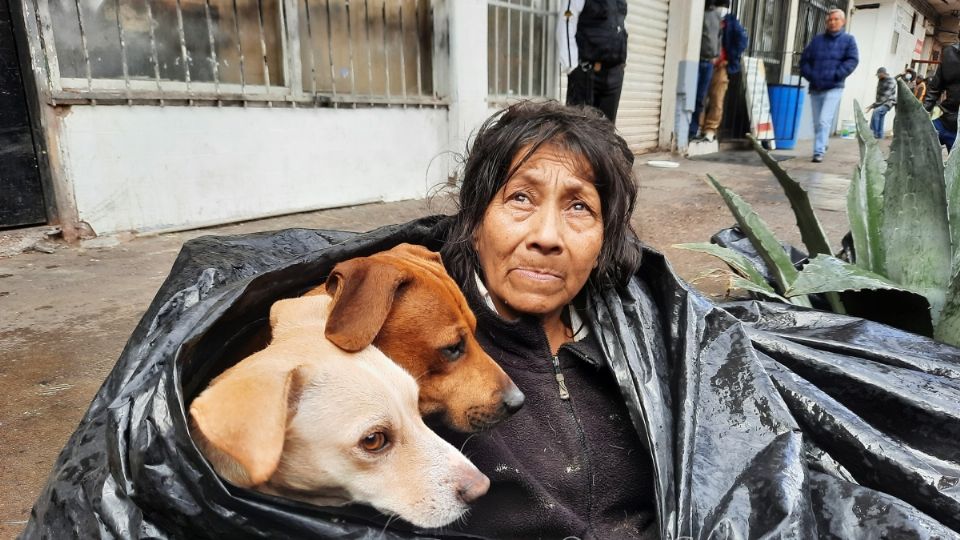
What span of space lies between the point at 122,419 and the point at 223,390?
26 cm

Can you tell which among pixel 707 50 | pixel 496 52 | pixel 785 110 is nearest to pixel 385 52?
pixel 496 52

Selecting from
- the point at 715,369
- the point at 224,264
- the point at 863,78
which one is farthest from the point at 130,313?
the point at 863,78

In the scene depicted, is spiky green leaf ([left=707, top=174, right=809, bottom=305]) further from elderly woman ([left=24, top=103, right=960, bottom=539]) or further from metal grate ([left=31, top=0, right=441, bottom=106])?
metal grate ([left=31, top=0, right=441, bottom=106])

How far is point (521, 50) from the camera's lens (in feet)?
25.2

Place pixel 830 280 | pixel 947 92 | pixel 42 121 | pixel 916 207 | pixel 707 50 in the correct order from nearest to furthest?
pixel 830 280 → pixel 916 207 → pixel 42 121 → pixel 947 92 → pixel 707 50

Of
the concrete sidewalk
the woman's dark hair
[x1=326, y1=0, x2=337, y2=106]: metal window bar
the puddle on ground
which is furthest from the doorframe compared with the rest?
the puddle on ground

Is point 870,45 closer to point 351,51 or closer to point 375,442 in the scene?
point 351,51

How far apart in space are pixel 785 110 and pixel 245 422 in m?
13.5

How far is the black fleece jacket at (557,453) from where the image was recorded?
150 cm

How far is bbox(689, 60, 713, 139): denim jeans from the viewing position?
1085 cm

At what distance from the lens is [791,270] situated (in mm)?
2863

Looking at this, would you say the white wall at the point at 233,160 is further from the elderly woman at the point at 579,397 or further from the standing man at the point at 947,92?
the standing man at the point at 947,92

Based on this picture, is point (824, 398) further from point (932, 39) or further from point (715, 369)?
point (932, 39)

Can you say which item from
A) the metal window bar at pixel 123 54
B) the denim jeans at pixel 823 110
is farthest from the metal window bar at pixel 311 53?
the denim jeans at pixel 823 110
